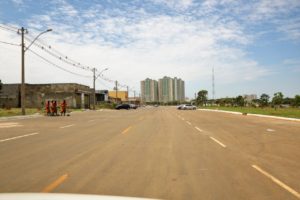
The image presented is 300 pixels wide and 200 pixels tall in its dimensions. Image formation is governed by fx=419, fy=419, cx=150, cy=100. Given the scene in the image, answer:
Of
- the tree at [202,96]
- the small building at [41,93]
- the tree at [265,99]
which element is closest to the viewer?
the small building at [41,93]

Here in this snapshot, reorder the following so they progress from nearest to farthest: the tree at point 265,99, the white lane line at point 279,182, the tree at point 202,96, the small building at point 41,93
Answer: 1. the white lane line at point 279,182
2. the small building at point 41,93
3. the tree at point 265,99
4. the tree at point 202,96

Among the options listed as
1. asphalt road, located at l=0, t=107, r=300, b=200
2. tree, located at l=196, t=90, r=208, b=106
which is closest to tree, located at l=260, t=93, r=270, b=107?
tree, located at l=196, t=90, r=208, b=106

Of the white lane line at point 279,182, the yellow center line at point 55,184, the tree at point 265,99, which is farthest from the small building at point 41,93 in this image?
the yellow center line at point 55,184

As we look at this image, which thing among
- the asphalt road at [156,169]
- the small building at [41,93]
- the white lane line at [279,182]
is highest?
the small building at [41,93]

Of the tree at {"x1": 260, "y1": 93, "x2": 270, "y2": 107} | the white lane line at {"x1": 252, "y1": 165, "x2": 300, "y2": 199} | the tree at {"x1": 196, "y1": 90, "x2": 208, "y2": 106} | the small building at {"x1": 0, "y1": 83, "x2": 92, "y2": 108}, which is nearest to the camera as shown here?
the white lane line at {"x1": 252, "y1": 165, "x2": 300, "y2": 199}

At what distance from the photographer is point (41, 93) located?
88.5m

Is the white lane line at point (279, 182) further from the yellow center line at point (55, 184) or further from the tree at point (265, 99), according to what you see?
the tree at point (265, 99)

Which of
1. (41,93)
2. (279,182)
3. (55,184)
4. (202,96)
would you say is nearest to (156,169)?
(55,184)

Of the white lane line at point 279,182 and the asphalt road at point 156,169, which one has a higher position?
the asphalt road at point 156,169

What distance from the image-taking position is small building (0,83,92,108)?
290 ft

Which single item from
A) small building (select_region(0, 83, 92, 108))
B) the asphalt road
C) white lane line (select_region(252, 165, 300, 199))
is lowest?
white lane line (select_region(252, 165, 300, 199))

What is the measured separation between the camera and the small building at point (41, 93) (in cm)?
8850

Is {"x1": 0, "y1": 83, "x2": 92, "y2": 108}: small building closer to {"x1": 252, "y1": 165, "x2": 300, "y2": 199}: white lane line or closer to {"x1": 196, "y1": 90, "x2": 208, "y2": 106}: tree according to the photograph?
{"x1": 252, "y1": 165, "x2": 300, "y2": 199}: white lane line

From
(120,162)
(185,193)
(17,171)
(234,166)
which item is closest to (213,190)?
(185,193)
